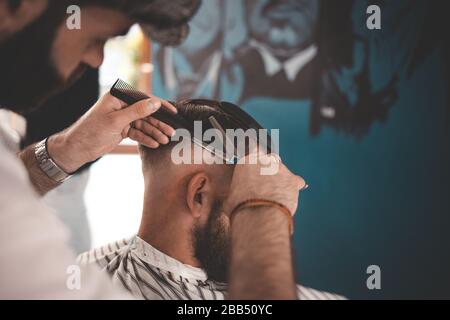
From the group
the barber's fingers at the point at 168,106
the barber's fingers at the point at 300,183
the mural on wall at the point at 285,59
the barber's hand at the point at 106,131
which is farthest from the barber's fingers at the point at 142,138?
the barber's fingers at the point at 300,183

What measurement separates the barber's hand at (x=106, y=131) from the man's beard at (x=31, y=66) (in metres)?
0.14

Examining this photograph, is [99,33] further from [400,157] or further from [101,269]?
[400,157]

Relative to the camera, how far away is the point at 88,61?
148cm

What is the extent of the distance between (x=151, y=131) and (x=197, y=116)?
0.15 metres

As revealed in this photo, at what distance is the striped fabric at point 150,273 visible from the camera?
1.37 m

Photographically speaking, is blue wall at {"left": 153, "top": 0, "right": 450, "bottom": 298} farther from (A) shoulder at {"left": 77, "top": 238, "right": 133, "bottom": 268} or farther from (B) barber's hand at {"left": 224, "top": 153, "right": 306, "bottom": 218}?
(A) shoulder at {"left": 77, "top": 238, "right": 133, "bottom": 268}

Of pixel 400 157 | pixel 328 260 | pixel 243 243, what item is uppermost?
pixel 400 157

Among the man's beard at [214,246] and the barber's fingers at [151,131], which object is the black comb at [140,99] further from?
the man's beard at [214,246]

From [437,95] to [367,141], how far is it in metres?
0.29

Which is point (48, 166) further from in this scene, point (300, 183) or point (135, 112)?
point (300, 183)

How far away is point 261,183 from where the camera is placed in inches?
52.2

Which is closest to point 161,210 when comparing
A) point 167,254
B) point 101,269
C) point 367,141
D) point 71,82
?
point 167,254

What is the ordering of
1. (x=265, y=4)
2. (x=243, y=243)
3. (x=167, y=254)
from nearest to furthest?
(x=243, y=243) → (x=167, y=254) → (x=265, y=4)

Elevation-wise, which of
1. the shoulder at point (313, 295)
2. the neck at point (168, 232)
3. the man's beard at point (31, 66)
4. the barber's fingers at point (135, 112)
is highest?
the man's beard at point (31, 66)
